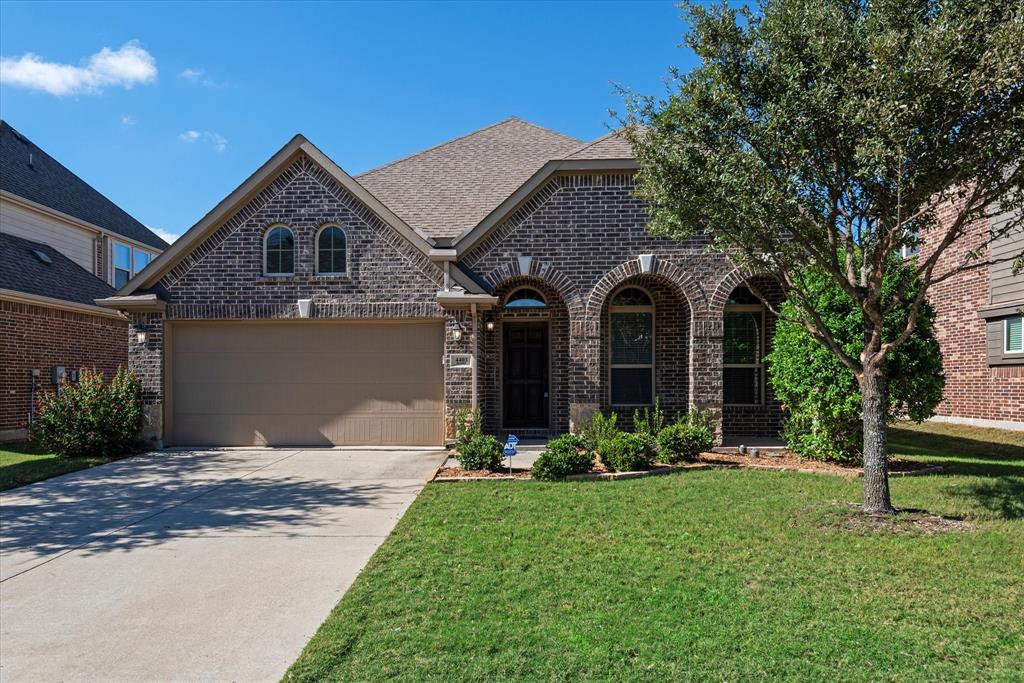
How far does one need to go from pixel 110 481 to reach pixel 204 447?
3041mm

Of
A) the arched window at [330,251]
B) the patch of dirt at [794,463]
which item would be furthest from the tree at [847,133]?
the arched window at [330,251]

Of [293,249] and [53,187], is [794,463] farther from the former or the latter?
[53,187]

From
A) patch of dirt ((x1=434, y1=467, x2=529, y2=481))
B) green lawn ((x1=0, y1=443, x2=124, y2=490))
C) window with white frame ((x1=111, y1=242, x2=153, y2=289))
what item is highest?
window with white frame ((x1=111, y1=242, x2=153, y2=289))

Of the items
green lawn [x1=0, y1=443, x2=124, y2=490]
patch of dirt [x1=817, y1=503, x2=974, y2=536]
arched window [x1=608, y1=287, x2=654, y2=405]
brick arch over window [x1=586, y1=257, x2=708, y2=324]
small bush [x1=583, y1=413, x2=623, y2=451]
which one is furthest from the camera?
arched window [x1=608, y1=287, x2=654, y2=405]

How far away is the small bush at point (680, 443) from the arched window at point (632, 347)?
2.78 meters

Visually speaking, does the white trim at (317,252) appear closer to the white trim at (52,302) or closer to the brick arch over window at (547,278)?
the brick arch over window at (547,278)

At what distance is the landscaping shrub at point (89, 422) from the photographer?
1127cm

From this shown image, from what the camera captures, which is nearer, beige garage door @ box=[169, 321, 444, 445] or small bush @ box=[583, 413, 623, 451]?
small bush @ box=[583, 413, 623, 451]

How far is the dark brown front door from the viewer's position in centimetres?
1325

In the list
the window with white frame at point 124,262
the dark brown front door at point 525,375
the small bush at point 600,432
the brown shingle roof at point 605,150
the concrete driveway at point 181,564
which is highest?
the brown shingle roof at point 605,150

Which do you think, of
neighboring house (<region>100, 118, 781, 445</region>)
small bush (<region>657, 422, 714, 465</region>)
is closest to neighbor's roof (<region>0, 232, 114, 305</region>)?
neighboring house (<region>100, 118, 781, 445</region>)

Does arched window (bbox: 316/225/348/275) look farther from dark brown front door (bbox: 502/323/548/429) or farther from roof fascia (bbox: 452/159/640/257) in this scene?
dark brown front door (bbox: 502/323/548/429)

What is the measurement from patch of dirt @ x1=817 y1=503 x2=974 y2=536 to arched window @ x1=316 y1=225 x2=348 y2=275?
9340 mm

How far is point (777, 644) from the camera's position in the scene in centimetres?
379
